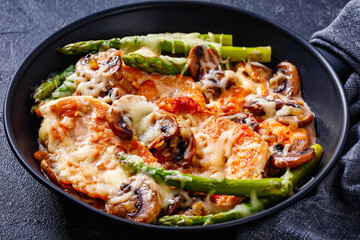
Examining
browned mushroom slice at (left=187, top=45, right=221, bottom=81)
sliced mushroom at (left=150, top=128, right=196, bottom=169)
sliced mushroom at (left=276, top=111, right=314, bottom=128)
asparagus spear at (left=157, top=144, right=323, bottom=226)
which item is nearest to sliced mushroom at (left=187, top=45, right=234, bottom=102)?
browned mushroom slice at (left=187, top=45, right=221, bottom=81)

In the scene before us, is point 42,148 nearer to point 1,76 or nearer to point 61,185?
point 61,185

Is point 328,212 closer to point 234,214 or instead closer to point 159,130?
point 234,214

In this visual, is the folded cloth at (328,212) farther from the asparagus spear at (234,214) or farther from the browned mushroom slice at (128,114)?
the browned mushroom slice at (128,114)

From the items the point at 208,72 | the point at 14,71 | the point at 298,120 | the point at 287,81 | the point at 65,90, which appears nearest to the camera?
the point at 298,120

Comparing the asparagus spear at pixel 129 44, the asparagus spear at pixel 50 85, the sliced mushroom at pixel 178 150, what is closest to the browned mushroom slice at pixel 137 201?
the sliced mushroom at pixel 178 150

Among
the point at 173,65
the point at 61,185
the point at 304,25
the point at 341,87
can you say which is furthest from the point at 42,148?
the point at 304,25

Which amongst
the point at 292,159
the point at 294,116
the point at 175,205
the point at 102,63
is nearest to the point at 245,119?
the point at 294,116
